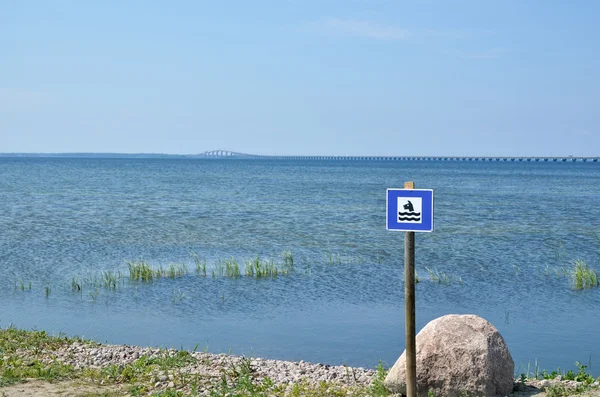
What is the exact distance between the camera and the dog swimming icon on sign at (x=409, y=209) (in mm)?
9844

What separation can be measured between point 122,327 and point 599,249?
981 inches

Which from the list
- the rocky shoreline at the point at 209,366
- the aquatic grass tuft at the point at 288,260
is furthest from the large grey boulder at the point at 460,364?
the aquatic grass tuft at the point at 288,260

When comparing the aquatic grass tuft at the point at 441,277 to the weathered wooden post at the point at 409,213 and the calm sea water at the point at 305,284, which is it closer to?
the calm sea water at the point at 305,284

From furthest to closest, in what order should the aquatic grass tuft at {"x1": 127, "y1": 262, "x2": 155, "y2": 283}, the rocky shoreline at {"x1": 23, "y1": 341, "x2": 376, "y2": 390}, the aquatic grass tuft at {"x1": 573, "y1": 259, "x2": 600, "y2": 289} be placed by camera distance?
the aquatic grass tuft at {"x1": 127, "y1": 262, "x2": 155, "y2": 283}, the aquatic grass tuft at {"x1": 573, "y1": 259, "x2": 600, "y2": 289}, the rocky shoreline at {"x1": 23, "y1": 341, "x2": 376, "y2": 390}

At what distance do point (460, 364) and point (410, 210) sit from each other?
276 cm

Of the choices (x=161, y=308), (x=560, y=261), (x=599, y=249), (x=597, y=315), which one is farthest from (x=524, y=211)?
(x=161, y=308)

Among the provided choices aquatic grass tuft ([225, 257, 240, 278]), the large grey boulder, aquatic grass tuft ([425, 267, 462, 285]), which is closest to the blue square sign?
the large grey boulder

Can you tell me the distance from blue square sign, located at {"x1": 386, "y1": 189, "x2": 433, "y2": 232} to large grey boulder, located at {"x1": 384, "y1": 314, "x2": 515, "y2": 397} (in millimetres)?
2274

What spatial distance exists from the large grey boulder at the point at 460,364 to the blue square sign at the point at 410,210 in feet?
7.46

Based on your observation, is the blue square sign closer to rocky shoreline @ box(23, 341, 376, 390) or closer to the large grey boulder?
the large grey boulder

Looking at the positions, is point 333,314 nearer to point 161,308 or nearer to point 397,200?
point 161,308

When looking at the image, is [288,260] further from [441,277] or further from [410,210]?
[410,210]

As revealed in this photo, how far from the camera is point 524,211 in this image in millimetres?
58062

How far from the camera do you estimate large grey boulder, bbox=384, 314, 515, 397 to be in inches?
434
